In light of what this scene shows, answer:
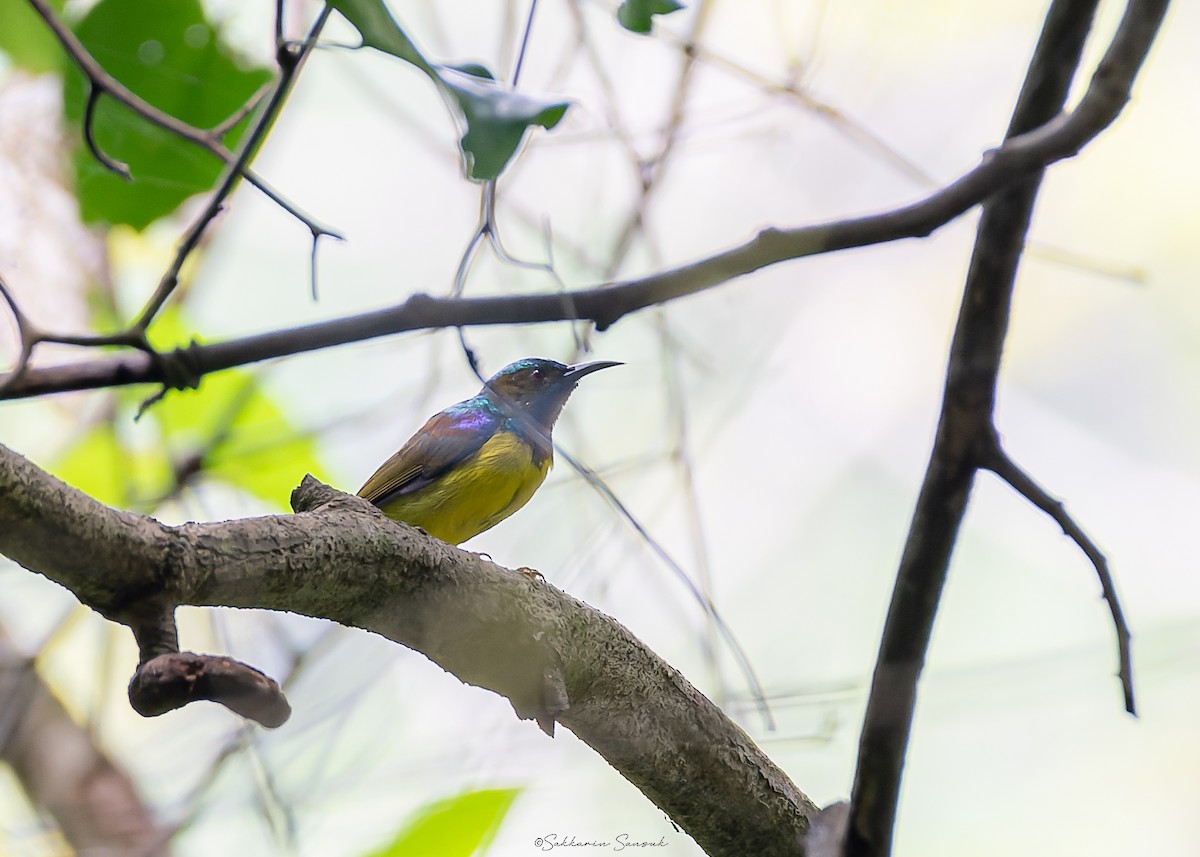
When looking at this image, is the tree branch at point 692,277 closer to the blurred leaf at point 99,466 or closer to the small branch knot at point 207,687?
the small branch knot at point 207,687

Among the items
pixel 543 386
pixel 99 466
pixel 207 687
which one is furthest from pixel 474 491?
pixel 207 687

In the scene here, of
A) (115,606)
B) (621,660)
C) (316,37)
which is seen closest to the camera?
(115,606)

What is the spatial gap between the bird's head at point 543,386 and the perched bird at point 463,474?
1.87 ft

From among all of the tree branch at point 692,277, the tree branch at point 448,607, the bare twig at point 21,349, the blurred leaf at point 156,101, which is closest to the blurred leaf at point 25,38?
the blurred leaf at point 156,101

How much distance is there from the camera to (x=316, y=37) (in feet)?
6.40

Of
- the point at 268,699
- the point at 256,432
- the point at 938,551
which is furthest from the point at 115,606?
the point at 256,432

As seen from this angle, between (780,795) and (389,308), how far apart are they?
1306 millimetres

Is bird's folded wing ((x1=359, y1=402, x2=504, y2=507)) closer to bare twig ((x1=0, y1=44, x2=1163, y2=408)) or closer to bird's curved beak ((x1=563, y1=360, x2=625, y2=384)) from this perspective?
bird's curved beak ((x1=563, y1=360, x2=625, y2=384))

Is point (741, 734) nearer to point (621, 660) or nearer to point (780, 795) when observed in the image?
point (780, 795)

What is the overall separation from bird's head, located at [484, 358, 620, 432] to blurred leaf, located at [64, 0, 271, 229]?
A: 162cm

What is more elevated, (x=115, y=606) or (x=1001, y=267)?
(x=1001, y=267)

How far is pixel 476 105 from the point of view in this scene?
1.69 m

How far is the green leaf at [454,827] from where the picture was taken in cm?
237

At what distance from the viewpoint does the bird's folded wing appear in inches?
147
